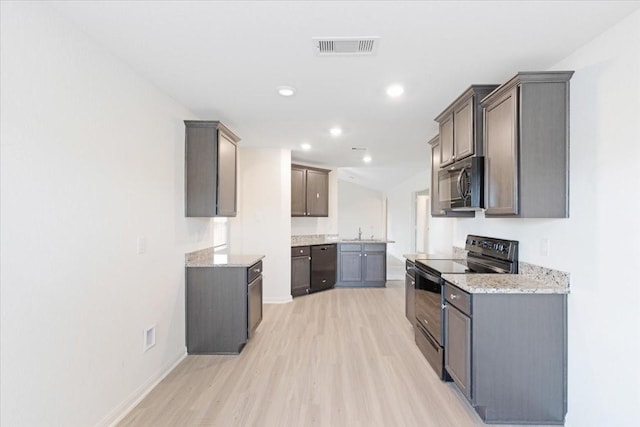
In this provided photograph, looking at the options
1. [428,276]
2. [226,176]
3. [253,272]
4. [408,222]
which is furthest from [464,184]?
[408,222]

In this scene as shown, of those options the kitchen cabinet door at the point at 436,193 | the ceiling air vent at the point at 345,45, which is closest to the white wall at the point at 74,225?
the ceiling air vent at the point at 345,45

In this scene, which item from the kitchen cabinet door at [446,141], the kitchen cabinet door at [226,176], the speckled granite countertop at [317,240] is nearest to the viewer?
the kitchen cabinet door at [446,141]

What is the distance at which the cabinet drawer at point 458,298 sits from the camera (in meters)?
2.12

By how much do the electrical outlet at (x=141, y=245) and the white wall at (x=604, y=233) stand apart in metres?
2.94

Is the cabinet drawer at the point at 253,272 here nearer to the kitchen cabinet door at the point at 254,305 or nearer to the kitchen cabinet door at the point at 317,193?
the kitchen cabinet door at the point at 254,305

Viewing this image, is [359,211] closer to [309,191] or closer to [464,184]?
[309,191]

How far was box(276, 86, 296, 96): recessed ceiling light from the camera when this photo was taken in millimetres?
2574

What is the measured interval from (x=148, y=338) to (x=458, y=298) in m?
2.39

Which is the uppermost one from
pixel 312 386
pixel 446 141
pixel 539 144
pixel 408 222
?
pixel 446 141

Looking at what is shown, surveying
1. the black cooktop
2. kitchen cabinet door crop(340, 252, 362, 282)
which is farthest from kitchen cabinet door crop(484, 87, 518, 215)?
kitchen cabinet door crop(340, 252, 362, 282)

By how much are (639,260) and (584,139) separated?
30.0 inches

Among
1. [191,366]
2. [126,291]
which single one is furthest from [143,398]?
[126,291]

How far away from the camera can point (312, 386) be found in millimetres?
2543

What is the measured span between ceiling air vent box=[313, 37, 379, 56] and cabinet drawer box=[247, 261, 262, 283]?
2.13 metres
